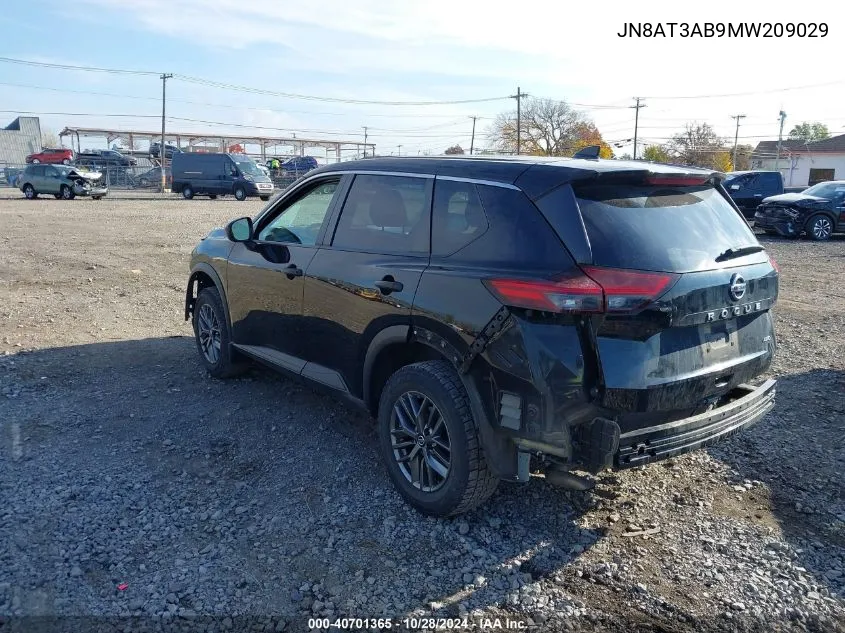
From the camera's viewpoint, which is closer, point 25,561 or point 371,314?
point 25,561

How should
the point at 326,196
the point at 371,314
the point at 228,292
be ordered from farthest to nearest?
1. the point at 228,292
2. the point at 326,196
3. the point at 371,314

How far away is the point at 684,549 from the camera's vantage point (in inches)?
→ 141

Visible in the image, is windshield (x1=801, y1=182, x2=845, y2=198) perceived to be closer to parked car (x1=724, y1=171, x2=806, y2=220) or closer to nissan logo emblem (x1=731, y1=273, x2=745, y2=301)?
parked car (x1=724, y1=171, x2=806, y2=220)

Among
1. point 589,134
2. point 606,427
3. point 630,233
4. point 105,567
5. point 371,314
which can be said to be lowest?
point 105,567

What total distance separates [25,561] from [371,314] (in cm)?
Result: 208

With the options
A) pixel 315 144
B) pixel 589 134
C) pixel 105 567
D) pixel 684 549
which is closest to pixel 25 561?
pixel 105 567

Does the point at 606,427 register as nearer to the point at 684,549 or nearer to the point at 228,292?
the point at 684,549

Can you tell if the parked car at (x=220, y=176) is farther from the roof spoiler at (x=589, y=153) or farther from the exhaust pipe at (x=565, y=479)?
the exhaust pipe at (x=565, y=479)

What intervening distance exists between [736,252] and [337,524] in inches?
99.2

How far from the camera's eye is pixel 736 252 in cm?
370

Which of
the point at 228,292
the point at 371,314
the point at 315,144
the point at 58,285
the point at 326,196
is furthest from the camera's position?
the point at 315,144

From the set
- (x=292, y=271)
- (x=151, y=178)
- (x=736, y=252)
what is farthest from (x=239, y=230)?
(x=151, y=178)

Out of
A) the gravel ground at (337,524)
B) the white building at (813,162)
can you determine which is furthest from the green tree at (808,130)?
the gravel ground at (337,524)

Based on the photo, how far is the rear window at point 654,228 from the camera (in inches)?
129
